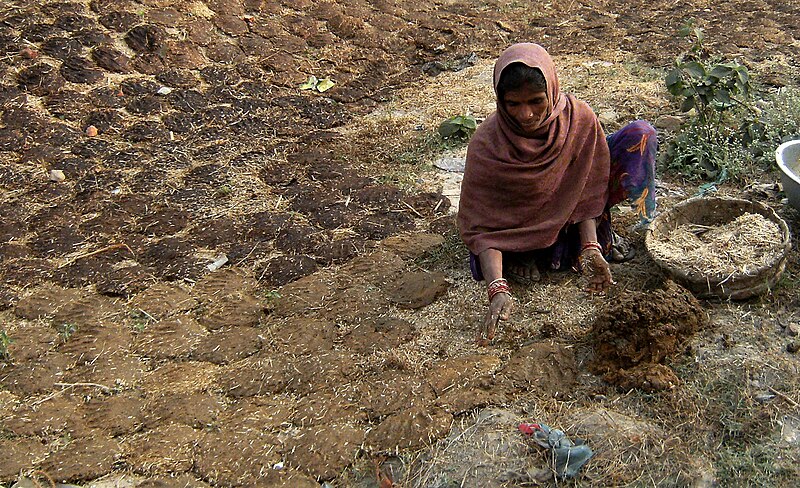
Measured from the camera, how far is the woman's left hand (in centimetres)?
324

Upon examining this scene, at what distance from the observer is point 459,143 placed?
5062 millimetres

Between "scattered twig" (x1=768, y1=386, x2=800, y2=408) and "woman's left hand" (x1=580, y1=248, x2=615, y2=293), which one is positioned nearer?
"scattered twig" (x1=768, y1=386, x2=800, y2=408)

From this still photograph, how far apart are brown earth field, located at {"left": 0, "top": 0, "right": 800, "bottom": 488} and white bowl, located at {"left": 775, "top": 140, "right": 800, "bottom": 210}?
19 centimetres

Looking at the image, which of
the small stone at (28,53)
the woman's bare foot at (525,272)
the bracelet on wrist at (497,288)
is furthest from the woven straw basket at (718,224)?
the small stone at (28,53)

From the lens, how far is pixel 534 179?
3279 mm

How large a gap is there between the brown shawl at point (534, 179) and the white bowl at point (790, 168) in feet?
2.51

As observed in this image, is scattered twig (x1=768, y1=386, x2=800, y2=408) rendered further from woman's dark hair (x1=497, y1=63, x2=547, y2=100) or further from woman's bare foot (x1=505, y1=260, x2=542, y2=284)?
woman's dark hair (x1=497, y1=63, x2=547, y2=100)

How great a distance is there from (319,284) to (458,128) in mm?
1684

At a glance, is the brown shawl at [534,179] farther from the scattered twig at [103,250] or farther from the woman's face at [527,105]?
the scattered twig at [103,250]

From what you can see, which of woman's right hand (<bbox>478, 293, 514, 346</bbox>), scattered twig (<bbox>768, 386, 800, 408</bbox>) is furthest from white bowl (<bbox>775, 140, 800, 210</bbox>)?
woman's right hand (<bbox>478, 293, 514, 346</bbox>)

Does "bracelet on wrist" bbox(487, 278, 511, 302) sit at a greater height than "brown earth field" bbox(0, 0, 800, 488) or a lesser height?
greater

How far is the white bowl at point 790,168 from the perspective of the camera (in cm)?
340

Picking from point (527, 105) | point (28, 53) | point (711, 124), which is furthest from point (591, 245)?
point (28, 53)

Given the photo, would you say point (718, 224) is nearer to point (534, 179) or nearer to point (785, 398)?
point (534, 179)
